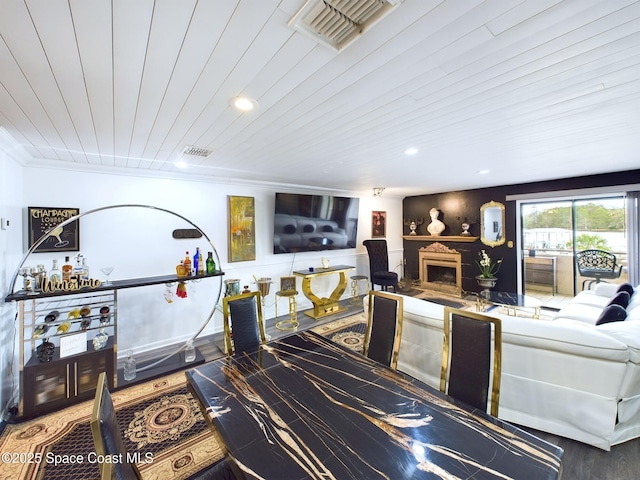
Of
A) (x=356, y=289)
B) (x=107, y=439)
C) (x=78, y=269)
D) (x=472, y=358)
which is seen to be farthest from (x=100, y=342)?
(x=356, y=289)

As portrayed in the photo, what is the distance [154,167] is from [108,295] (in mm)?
1617

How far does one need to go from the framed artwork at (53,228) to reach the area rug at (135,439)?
1.65 meters

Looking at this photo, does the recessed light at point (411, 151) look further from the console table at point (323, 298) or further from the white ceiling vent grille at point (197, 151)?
the console table at point (323, 298)

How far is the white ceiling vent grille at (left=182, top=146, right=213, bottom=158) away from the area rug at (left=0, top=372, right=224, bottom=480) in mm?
2216

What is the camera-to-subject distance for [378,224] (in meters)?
6.55

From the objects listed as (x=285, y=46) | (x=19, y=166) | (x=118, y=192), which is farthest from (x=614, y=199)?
(x=19, y=166)

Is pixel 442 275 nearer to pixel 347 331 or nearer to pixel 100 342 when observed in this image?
pixel 347 331

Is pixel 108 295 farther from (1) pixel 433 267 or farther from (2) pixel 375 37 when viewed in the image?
(1) pixel 433 267

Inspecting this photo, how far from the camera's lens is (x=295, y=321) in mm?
4379

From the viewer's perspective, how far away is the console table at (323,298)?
15.4ft

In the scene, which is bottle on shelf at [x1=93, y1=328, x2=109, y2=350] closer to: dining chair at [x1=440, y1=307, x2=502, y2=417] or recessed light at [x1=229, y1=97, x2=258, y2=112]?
recessed light at [x1=229, y1=97, x2=258, y2=112]

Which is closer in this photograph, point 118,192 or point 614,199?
point 118,192

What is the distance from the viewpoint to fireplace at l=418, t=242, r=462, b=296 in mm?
6023

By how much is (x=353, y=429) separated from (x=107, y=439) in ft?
3.02
